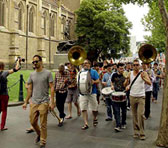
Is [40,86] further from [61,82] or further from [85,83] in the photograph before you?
[61,82]

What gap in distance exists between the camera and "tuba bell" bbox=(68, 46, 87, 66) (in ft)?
23.7

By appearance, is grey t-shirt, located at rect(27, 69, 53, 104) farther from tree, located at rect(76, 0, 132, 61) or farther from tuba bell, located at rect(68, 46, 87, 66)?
tree, located at rect(76, 0, 132, 61)

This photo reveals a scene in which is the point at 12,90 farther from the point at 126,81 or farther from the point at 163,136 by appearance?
the point at 163,136

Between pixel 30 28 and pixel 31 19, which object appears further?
pixel 31 19

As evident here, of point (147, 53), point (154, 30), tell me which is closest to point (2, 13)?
point (154, 30)

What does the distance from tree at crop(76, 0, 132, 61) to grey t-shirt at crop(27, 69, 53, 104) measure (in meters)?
32.0

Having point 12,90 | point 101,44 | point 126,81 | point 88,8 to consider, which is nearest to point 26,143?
point 126,81

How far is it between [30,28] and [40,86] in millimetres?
36909

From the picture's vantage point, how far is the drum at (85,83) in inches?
259

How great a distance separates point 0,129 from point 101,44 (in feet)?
104

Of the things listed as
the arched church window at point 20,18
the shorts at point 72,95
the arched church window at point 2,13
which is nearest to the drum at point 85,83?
the shorts at point 72,95

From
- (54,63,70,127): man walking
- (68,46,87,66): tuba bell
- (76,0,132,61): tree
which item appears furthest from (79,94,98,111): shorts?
(76,0,132,61): tree

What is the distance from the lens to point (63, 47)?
23.2 m

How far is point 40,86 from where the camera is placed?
5.12 m
